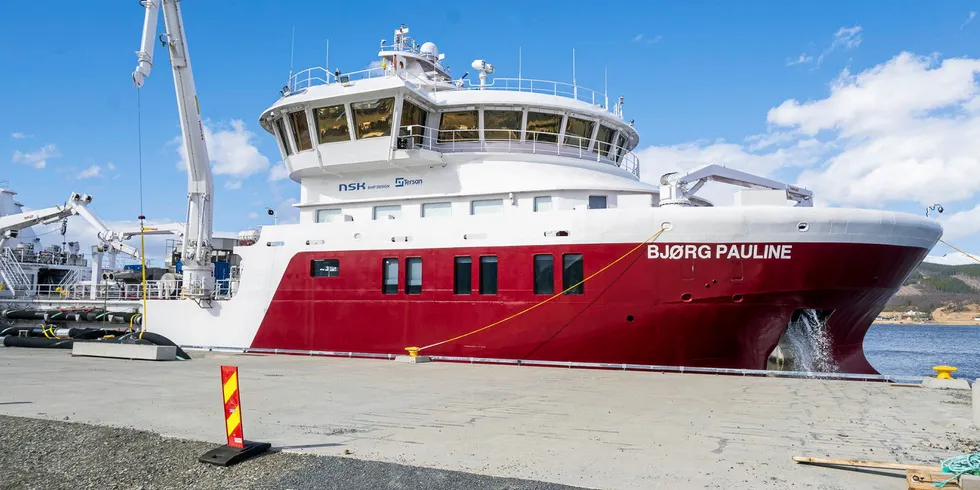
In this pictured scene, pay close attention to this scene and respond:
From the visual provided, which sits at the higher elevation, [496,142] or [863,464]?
[496,142]

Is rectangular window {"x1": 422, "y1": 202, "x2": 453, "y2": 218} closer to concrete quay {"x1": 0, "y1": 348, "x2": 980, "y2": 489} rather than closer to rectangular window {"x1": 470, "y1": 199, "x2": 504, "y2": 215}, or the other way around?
rectangular window {"x1": 470, "y1": 199, "x2": 504, "y2": 215}

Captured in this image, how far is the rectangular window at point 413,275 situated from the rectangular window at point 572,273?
3364mm

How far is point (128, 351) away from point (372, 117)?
7615 millimetres

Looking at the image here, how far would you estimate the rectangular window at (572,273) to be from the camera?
1219 cm

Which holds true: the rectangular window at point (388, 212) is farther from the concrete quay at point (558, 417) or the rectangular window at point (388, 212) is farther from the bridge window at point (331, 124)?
the concrete quay at point (558, 417)

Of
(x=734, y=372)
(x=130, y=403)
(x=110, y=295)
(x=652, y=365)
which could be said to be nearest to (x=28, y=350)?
(x=110, y=295)

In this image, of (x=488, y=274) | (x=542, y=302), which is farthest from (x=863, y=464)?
(x=488, y=274)

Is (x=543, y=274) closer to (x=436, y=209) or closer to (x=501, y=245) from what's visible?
(x=501, y=245)

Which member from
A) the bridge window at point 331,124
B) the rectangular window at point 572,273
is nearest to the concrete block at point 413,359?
the rectangular window at point 572,273

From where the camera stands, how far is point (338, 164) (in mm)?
15719

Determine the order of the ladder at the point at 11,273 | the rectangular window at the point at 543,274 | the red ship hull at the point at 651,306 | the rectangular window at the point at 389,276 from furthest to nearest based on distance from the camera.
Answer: the ladder at the point at 11,273
the rectangular window at the point at 389,276
the rectangular window at the point at 543,274
the red ship hull at the point at 651,306

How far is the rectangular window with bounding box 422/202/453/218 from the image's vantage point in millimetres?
14961

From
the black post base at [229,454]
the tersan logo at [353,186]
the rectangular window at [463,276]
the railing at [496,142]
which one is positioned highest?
the railing at [496,142]

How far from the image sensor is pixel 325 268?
48.6 ft
